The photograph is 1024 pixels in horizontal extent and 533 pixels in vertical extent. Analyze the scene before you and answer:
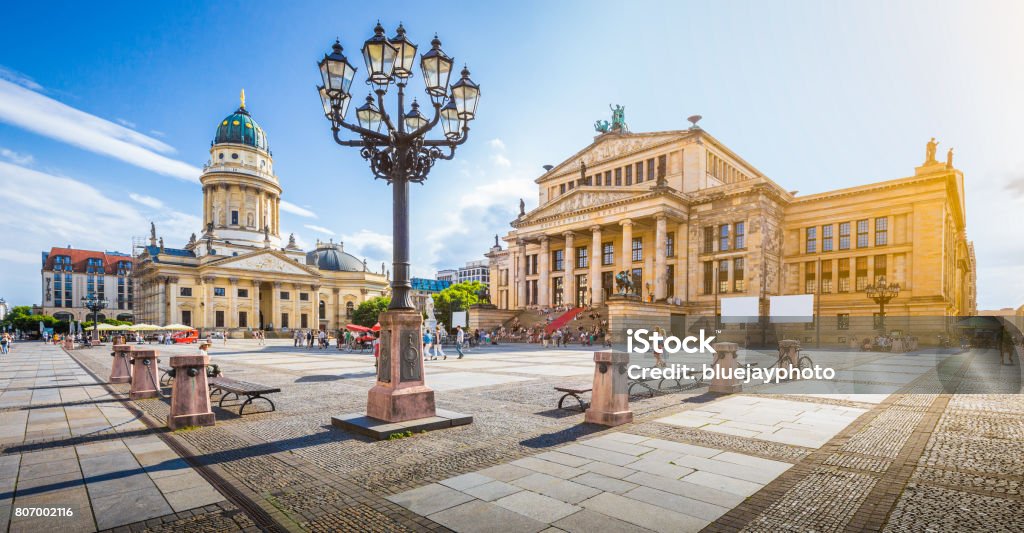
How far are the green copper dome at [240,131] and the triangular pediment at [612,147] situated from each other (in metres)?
61.9

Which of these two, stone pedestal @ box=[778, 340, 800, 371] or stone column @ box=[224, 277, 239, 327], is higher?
stone pedestal @ box=[778, 340, 800, 371]

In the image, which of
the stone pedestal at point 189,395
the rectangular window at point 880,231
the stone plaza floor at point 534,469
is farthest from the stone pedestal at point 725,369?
the rectangular window at point 880,231

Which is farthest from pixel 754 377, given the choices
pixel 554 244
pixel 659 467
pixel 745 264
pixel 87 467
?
pixel 554 244

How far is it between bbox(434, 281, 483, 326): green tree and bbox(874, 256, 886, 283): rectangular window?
49.6 metres

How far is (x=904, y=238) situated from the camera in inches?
1500

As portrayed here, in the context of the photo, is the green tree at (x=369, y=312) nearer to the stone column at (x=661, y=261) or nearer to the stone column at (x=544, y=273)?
the stone column at (x=544, y=273)

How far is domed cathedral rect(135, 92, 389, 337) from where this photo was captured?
2985 inches

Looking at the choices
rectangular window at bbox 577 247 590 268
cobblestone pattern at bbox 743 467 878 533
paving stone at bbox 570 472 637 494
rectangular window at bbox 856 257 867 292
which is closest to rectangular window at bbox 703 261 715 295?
Answer: rectangular window at bbox 856 257 867 292

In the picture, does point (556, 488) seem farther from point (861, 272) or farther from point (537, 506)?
point (861, 272)

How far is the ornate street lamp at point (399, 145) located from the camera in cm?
785

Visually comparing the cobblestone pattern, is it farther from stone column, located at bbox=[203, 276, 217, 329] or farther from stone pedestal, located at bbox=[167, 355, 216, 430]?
stone column, located at bbox=[203, 276, 217, 329]

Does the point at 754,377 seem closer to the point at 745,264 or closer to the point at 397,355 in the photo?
the point at 397,355

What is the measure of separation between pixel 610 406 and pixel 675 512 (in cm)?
364


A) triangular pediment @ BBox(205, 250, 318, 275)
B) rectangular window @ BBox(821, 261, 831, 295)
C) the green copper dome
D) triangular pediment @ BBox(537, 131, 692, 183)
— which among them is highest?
the green copper dome
